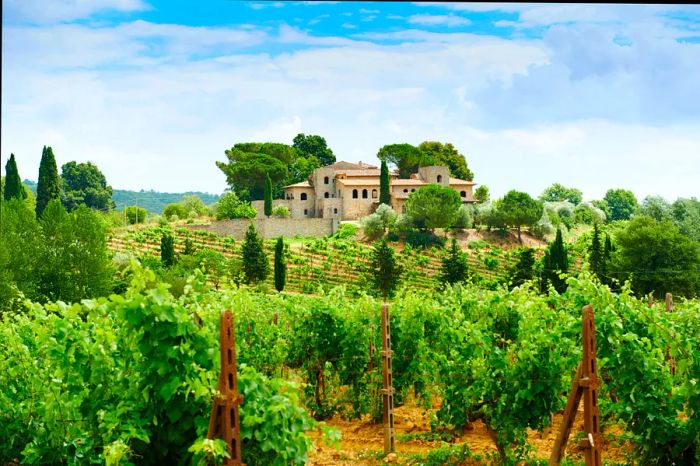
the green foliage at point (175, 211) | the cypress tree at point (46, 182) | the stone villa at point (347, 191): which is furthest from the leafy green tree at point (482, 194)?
the cypress tree at point (46, 182)

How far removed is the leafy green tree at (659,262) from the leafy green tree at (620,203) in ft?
136

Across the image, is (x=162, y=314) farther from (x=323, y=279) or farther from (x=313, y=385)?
(x=323, y=279)

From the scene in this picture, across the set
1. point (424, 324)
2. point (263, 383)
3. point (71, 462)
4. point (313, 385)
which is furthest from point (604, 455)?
point (71, 462)

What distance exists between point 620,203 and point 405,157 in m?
27.0

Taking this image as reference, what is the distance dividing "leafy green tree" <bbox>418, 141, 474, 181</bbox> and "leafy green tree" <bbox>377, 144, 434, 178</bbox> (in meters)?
1.29

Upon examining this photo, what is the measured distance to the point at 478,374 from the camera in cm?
558

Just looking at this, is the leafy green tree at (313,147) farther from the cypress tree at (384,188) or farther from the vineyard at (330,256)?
the vineyard at (330,256)

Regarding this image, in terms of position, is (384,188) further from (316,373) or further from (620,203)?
(316,373)

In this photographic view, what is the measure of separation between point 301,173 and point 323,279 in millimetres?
23104

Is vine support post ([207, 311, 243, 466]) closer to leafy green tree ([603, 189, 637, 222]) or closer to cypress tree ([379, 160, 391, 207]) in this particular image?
cypress tree ([379, 160, 391, 207])

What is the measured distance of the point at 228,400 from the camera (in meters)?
3.36

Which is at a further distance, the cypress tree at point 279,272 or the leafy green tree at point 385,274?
the cypress tree at point 279,272

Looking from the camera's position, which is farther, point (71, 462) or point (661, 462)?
point (661, 462)

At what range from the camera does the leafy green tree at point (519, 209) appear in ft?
133
